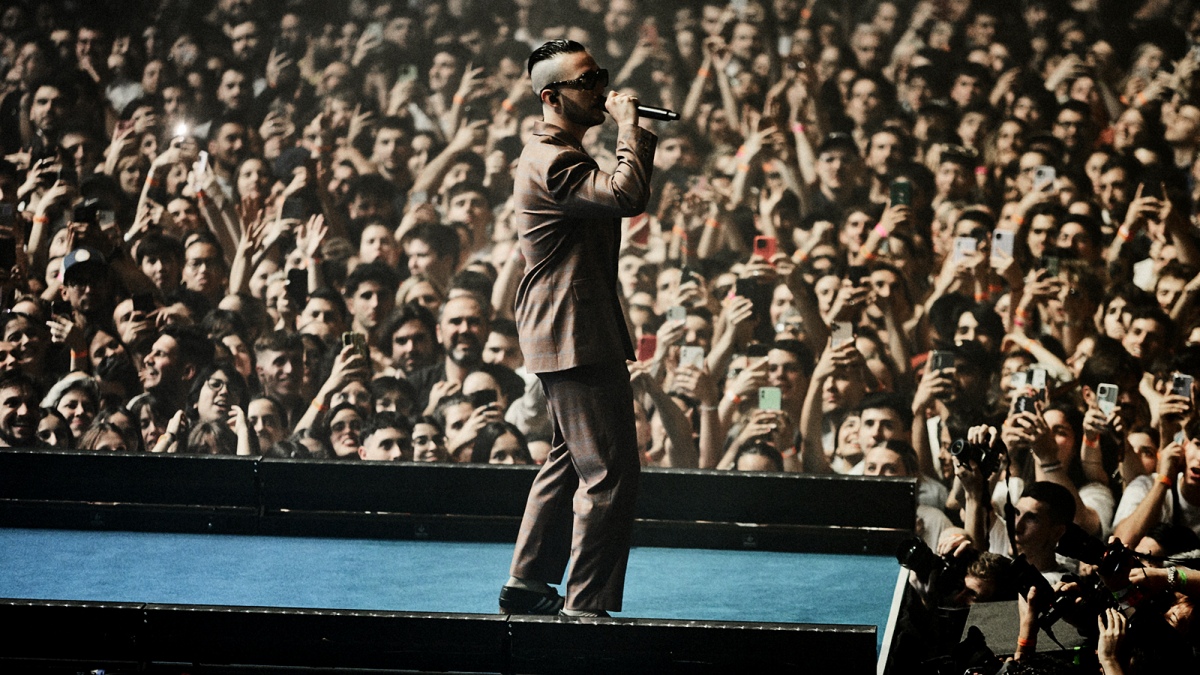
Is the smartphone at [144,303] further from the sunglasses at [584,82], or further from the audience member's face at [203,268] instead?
the sunglasses at [584,82]

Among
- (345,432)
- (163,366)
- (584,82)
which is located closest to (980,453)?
(584,82)

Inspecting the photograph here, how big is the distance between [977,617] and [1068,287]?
6.88ft

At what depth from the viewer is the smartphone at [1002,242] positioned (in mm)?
5523

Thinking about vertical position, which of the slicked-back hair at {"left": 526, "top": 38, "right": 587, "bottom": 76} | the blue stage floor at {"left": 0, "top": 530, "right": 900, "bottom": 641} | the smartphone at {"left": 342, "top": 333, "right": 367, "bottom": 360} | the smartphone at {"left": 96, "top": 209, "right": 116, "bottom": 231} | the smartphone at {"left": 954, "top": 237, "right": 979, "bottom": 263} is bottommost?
the blue stage floor at {"left": 0, "top": 530, "right": 900, "bottom": 641}

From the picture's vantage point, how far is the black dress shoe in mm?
3293

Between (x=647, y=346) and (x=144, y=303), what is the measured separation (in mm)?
2005

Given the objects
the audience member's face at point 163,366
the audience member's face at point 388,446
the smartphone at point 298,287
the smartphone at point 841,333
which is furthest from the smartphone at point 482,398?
the smartphone at point 841,333

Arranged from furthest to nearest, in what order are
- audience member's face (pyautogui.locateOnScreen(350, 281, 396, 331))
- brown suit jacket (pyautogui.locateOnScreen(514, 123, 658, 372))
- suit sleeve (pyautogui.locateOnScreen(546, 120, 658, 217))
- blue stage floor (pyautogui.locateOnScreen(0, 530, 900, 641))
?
audience member's face (pyautogui.locateOnScreen(350, 281, 396, 331)) < blue stage floor (pyautogui.locateOnScreen(0, 530, 900, 641)) < brown suit jacket (pyautogui.locateOnScreen(514, 123, 658, 372)) < suit sleeve (pyautogui.locateOnScreen(546, 120, 658, 217))

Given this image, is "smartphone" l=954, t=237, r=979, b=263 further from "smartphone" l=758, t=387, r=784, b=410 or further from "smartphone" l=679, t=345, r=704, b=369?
"smartphone" l=679, t=345, r=704, b=369

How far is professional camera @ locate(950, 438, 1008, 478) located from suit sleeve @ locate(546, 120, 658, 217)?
925 mm

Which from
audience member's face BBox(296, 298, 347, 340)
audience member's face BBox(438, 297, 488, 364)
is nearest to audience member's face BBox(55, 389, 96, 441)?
audience member's face BBox(296, 298, 347, 340)

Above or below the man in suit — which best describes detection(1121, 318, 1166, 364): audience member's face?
below

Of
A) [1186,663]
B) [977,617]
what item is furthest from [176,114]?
[1186,663]

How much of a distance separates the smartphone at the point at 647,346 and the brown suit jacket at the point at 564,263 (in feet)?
7.41
